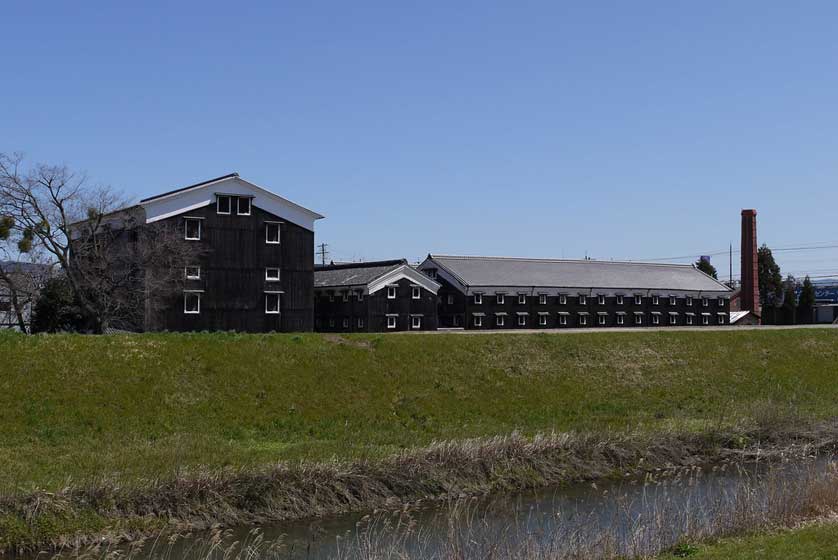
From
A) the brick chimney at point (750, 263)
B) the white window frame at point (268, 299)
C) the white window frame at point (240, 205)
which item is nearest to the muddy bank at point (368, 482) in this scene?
the white window frame at point (268, 299)

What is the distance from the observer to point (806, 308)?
3374 inches

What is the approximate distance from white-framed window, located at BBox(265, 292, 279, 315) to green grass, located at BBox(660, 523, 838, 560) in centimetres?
3234

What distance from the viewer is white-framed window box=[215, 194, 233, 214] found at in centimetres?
4203

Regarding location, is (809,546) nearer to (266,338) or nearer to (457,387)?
(457,387)

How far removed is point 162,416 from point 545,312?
133 ft

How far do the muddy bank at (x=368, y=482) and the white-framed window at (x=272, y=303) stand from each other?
22746mm

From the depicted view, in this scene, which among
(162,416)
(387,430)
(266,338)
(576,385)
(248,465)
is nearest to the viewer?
(248,465)

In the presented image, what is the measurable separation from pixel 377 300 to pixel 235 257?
32.6 ft

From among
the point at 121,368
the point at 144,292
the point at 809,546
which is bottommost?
the point at 809,546

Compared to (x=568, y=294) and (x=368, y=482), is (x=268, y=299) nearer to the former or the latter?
(x=368, y=482)

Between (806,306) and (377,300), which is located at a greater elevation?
(806,306)

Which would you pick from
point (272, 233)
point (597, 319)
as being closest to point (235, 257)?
point (272, 233)

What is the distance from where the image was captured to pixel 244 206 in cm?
4291

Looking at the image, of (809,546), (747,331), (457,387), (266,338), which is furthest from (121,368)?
(747,331)
